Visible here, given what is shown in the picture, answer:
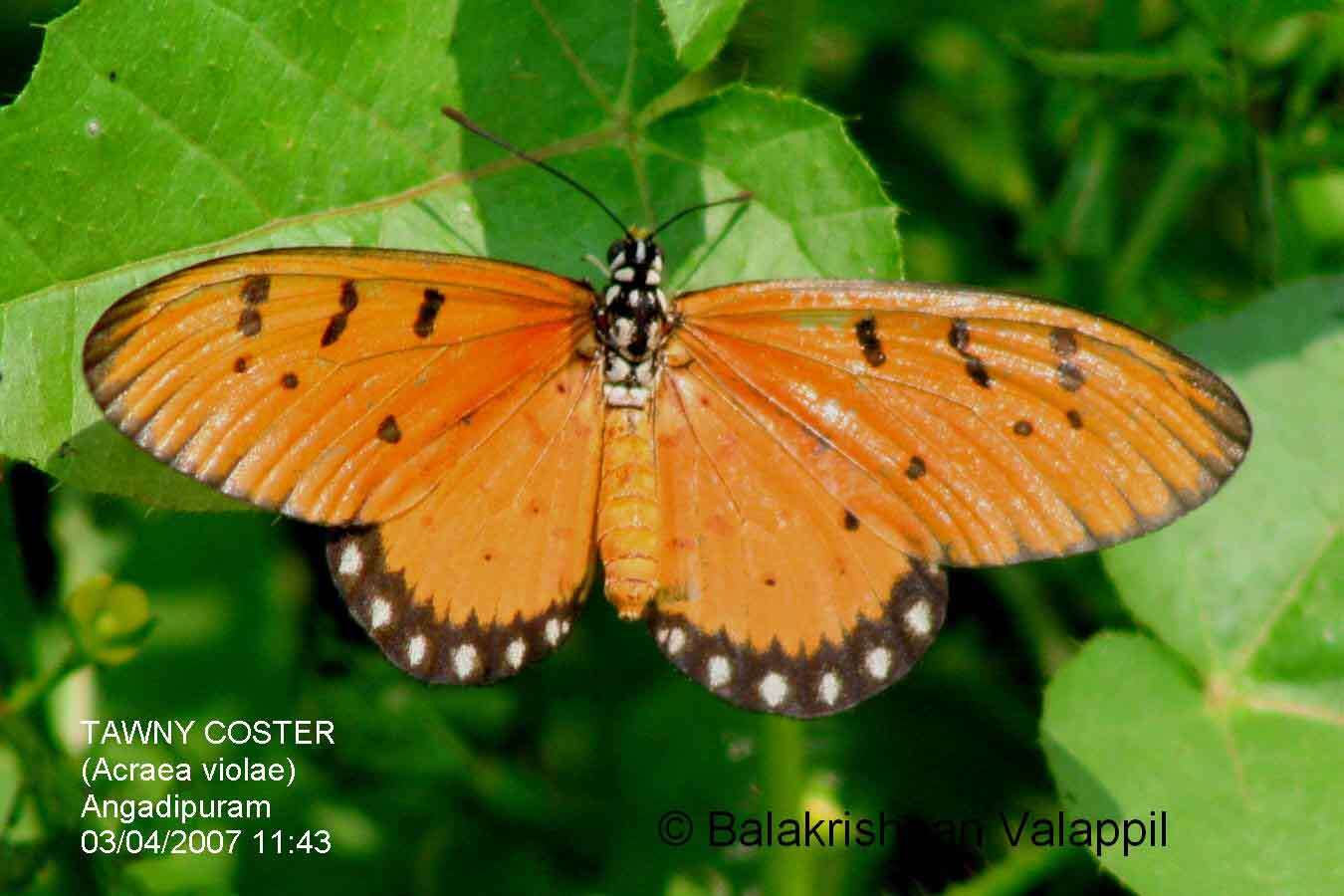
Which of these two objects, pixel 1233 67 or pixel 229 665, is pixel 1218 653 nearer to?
pixel 1233 67

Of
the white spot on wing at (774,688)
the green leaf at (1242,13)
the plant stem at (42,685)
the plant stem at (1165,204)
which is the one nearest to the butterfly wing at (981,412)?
the white spot on wing at (774,688)

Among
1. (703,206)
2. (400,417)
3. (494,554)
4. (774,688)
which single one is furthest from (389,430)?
(774,688)

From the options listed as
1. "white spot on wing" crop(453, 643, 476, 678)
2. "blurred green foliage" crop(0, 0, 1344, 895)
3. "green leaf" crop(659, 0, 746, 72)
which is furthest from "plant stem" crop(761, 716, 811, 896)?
"green leaf" crop(659, 0, 746, 72)

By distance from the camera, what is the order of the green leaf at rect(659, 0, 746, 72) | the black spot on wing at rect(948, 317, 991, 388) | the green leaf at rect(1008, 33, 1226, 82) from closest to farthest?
the green leaf at rect(659, 0, 746, 72) < the black spot on wing at rect(948, 317, 991, 388) < the green leaf at rect(1008, 33, 1226, 82)

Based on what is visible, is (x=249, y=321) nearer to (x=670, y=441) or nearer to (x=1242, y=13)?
(x=670, y=441)

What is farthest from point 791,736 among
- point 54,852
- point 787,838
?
point 54,852

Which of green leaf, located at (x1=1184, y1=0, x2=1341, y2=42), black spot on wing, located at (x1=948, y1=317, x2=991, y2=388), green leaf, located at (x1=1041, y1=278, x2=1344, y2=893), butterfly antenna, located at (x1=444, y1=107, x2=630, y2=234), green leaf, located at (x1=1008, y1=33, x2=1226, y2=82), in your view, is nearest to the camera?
black spot on wing, located at (x1=948, y1=317, x2=991, y2=388)

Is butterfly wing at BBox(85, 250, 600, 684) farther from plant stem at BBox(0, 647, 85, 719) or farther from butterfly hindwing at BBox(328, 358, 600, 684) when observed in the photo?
plant stem at BBox(0, 647, 85, 719)
